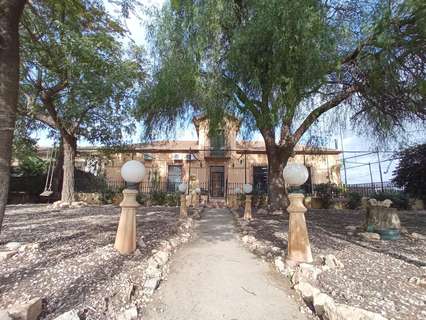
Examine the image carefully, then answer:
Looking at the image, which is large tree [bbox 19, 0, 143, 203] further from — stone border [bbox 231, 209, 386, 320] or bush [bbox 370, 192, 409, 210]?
bush [bbox 370, 192, 409, 210]

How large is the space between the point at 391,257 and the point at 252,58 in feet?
12.7

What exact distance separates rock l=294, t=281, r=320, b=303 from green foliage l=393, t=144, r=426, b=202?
9115 millimetres

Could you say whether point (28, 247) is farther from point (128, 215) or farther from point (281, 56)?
point (281, 56)

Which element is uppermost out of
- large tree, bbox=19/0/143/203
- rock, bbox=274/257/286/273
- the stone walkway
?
large tree, bbox=19/0/143/203

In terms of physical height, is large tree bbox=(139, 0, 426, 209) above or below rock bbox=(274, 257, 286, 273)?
above

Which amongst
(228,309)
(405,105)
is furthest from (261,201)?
(228,309)

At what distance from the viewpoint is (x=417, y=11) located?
4.24 meters

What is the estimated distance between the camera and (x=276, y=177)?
→ 7082 mm

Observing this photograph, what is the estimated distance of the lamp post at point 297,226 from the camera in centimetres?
278

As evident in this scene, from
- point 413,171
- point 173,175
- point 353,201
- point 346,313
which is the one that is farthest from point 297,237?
point 173,175

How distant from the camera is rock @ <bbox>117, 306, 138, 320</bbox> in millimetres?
1749

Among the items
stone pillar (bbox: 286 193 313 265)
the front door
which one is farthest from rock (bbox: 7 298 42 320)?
the front door

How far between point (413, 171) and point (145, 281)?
406 inches

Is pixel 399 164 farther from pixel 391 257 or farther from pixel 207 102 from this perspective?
pixel 207 102
